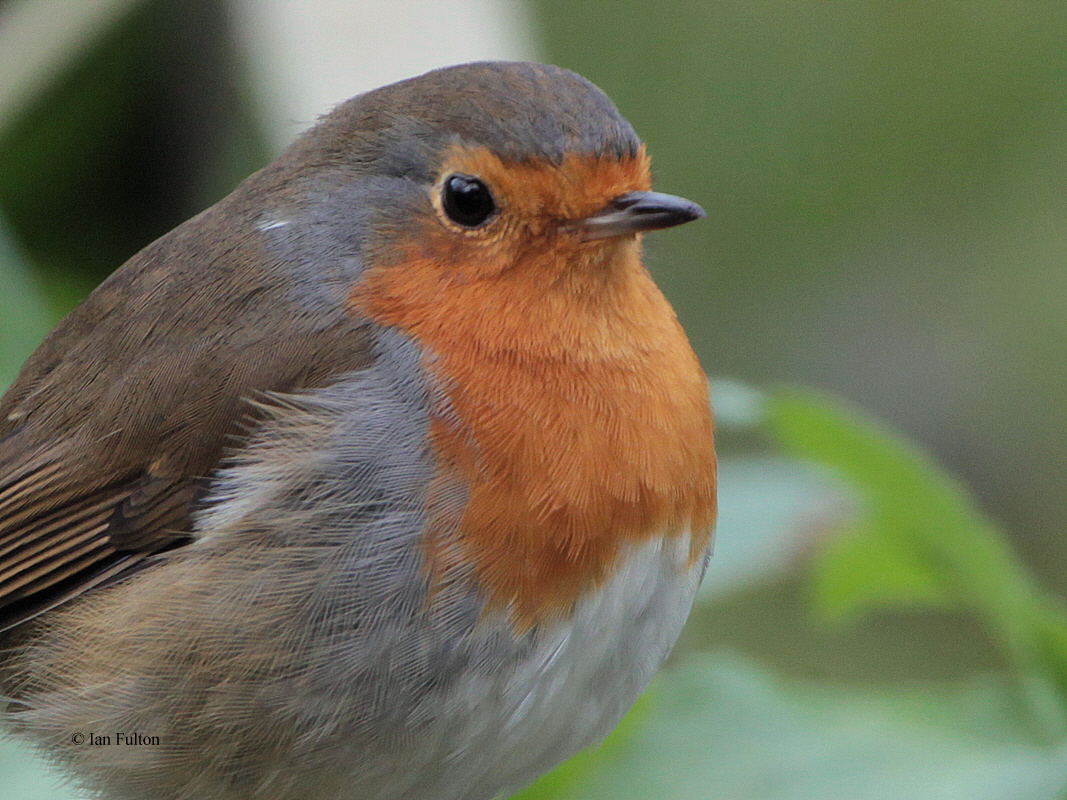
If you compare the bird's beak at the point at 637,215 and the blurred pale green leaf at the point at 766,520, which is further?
the blurred pale green leaf at the point at 766,520

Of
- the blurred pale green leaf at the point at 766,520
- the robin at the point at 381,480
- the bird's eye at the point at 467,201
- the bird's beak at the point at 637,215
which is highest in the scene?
the bird's eye at the point at 467,201

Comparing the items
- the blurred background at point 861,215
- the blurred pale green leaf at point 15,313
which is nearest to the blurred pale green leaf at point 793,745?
the blurred pale green leaf at point 15,313

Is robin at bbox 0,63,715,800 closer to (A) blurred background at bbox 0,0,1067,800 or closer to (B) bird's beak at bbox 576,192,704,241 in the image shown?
(B) bird's beak at bbox 576,192,704,241

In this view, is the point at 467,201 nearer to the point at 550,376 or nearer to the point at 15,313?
the point at 550,376

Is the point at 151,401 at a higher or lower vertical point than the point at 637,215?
lower

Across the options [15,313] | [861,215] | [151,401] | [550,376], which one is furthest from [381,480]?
[861,215]

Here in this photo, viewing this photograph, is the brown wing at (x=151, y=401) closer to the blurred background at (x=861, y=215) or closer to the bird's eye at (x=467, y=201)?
the bird's eye at (x=467, y=201)

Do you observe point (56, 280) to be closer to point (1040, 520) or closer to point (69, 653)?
point (69, 653)

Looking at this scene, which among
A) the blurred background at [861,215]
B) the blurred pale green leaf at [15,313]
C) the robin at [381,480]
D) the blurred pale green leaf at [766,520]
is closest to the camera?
the robin at [381,480]

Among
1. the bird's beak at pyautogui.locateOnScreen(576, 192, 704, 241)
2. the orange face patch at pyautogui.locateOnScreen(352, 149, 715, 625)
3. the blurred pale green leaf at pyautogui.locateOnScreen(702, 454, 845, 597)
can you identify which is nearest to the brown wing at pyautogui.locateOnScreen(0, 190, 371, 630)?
the orange face patch at pyautogui.locateOnScreen(352, 149, 715, 625)
